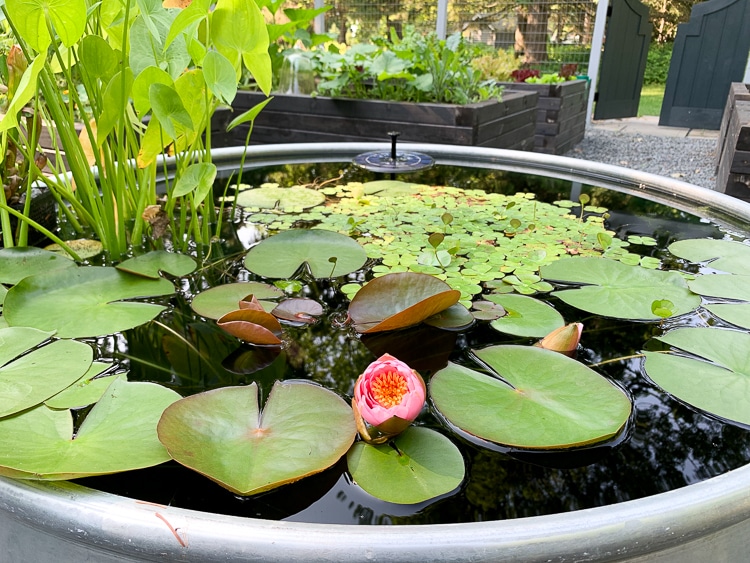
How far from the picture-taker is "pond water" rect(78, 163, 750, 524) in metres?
0.47

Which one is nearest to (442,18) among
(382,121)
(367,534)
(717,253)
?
(382,121)

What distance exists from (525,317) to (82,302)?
0.62 metres

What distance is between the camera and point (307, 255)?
944 millimetres

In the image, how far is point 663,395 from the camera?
2.05ft

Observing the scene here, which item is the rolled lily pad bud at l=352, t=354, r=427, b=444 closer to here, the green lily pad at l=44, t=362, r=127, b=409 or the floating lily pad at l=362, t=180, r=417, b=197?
the green lily pad at l=44, t=362, r=127, b=409

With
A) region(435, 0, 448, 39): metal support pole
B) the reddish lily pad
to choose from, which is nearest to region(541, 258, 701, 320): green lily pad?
the reddish lily pad

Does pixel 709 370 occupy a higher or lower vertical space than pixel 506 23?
lower

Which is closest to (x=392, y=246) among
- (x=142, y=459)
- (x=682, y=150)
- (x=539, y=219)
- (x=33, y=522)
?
(x=539, y=219)

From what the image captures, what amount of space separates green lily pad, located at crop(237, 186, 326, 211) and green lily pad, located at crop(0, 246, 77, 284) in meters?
0.48

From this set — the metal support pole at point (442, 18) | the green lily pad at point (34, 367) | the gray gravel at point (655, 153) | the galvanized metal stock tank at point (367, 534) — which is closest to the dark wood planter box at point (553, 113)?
the gray gravel at point (655, 153)

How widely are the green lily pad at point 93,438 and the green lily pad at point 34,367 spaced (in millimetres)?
24

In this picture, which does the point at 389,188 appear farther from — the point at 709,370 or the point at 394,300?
the point at 709,370

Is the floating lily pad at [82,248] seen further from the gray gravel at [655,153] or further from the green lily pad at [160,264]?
the gray gravel at [655,153]

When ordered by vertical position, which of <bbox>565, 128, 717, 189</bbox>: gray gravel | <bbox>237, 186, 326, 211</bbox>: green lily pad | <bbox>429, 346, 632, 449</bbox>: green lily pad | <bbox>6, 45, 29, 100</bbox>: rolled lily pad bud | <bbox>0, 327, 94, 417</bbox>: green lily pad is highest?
<bbox>6, 45, 29, 100</bbox>: rolled lily pad bud
